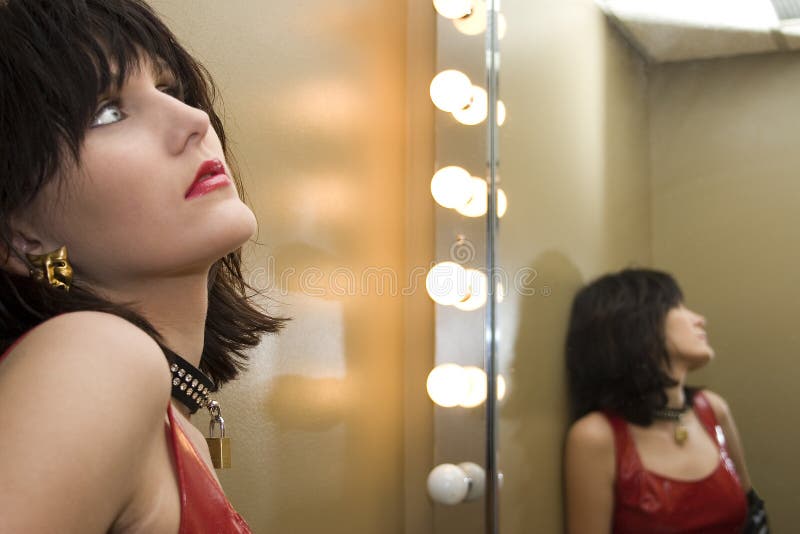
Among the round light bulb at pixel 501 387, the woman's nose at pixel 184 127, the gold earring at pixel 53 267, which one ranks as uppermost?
the woman's nose at pixel 184 127

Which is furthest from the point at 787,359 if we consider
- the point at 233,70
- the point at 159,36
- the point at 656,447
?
the point at 159,36

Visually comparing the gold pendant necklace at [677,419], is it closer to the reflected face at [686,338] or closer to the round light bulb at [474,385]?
the reflected face at [686,338]

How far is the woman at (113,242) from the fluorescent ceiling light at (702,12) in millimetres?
905

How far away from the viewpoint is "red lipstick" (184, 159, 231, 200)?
0.70 m

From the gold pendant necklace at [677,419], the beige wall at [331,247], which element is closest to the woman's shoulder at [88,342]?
the beige wall at [331,247]

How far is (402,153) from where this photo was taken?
5.09 feet

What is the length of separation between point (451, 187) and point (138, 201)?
876 millimetres

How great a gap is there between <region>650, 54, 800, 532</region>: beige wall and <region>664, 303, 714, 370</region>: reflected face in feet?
0.05

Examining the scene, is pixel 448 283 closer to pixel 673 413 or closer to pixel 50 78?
pixel 673 413

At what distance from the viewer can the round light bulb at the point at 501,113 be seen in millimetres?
1491

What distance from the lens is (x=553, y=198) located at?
1.49m

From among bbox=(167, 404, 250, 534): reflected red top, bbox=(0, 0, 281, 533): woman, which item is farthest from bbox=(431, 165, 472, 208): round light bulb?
bbox=(167, 404, 250, 534): reflected red top

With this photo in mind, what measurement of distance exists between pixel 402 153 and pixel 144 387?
41.1 inches

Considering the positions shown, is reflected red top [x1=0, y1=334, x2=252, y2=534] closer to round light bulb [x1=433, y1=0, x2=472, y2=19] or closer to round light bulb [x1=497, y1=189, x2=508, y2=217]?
round light bulb [x1=497, y1=189, x2=508, y2=217]
